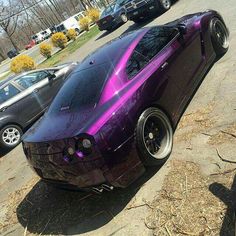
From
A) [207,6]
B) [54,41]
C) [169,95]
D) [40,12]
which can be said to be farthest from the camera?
[40,12]

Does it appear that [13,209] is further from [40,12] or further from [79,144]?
[40,12]

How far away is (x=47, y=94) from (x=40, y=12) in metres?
70.9

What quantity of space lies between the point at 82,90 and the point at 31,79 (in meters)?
5.01

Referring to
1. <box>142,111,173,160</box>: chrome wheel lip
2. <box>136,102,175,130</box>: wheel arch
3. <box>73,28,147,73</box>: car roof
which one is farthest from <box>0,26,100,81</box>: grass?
<box>142,111,173,160</box>: chrome wheel lip

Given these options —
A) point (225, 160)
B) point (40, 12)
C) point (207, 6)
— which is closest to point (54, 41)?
point (207, 6)

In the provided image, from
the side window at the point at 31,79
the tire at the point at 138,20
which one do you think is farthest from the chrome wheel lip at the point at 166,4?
the side window at the point at 31,79

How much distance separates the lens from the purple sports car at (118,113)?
13.0ft

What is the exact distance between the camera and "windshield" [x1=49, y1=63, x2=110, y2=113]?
454cm

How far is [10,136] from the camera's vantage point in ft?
28.5

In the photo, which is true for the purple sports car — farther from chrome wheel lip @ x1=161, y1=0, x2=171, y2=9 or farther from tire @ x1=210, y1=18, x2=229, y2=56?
chrome wheel lip @ x1=161, y1=0, x2=171, y2=9

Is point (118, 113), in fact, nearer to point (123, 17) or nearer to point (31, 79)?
point (31, 79)

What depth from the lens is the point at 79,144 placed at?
12.8ft

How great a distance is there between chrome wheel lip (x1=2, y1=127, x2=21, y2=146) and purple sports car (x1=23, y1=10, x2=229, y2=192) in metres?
3.83

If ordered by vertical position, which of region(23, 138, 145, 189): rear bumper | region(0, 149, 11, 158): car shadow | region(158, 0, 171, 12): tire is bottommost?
region(0, 149, 11, 158): car shadow
